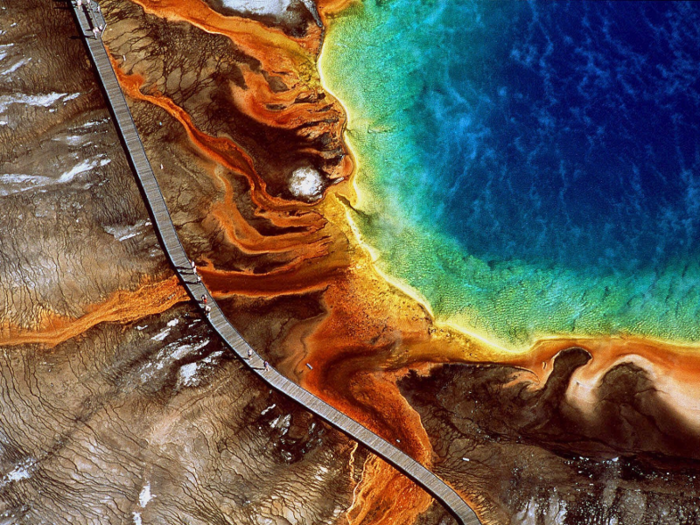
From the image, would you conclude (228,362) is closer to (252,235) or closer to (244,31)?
(252,235)

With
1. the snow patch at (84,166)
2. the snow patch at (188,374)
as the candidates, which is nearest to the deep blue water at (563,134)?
the snow patch at (188,374)

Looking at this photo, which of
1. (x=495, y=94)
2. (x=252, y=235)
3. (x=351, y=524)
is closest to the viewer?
(x=351, y=524)

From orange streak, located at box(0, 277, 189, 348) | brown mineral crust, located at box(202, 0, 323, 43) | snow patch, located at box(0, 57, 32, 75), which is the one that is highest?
brown mineral crust, located at box(202, 0, 323, 43)

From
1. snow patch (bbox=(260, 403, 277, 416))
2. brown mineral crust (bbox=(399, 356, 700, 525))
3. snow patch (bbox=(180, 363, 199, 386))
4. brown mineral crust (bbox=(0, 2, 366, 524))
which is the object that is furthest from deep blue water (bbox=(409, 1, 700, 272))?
snow patch (bbox=(180, 363, 199, 386))

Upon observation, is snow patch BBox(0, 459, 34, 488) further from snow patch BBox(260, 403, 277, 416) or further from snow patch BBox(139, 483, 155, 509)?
snow patch BBox(260, 403, 277, 416)

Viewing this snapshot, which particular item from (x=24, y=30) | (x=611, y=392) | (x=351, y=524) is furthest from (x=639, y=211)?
(x=24, y=30)

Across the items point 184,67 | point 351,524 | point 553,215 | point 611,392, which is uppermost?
point 184,67
